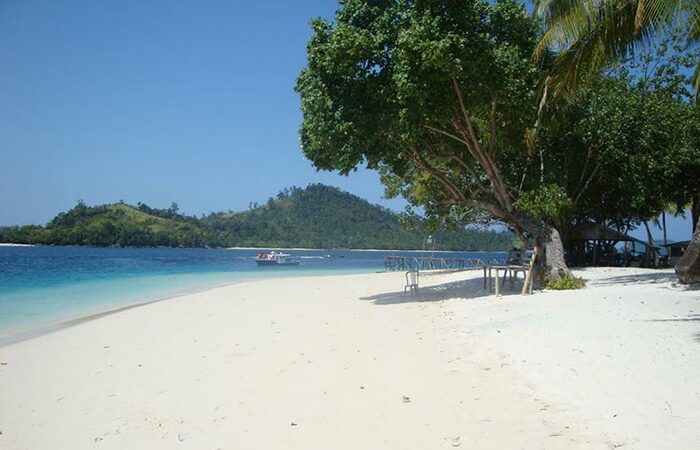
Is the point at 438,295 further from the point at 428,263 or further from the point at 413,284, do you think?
the point at 428,263

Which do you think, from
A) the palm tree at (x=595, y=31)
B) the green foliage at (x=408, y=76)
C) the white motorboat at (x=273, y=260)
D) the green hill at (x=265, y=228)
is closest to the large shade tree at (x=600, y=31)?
the palm tree at (x=595, y=31)

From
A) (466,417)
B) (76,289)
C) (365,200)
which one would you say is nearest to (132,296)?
(76,289)

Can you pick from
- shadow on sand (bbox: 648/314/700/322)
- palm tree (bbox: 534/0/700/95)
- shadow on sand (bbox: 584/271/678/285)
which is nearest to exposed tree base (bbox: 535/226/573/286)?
shadow on sand (bbox: 584/271/678/285)

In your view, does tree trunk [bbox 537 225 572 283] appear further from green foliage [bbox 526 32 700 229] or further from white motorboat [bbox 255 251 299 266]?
white motorboat [bbox 255 251 299 266]

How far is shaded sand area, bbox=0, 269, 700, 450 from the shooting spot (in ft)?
13.4

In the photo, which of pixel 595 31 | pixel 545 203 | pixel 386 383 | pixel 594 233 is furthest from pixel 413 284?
pixel 594 233

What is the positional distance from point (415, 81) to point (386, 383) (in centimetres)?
720

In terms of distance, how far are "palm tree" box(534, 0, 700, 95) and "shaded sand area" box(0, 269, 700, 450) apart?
4.66 meters

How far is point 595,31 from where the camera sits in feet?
31.9

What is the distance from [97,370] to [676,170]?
2033 centimetres

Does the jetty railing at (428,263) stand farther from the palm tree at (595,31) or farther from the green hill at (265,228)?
the green hill at (265,228)

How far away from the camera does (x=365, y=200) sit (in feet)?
489

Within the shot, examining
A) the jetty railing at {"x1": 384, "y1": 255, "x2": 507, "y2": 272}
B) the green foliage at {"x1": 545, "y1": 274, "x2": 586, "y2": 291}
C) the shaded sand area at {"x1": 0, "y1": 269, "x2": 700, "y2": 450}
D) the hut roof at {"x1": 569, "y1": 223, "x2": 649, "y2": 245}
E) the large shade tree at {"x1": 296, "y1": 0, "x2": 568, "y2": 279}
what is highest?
the large shade tree at {"x1": 296, "y1": 0, "x2": 568, "y2": 279}

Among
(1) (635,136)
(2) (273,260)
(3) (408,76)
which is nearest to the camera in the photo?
(3) (408,76)
